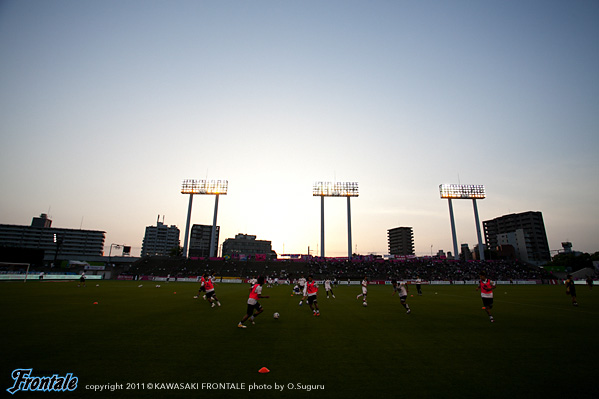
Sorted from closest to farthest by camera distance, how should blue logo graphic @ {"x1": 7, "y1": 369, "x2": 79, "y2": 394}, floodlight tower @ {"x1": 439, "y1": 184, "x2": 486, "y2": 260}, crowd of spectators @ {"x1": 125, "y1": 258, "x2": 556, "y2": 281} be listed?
1. blue logo graphic @ {"x1": 7, "y1": 369, "x2": 79, "y2": 394}
2. crowd of spectators @ {"x1": 125, "y1": 258, "x2": 556, "y2": 281}
3. floodlight tower @ {"x1": 439, "y1": 184, "x2": 486, "y2": 260}

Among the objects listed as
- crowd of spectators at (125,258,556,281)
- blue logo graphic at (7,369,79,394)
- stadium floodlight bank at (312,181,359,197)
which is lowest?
blue logo graphic at (7,369,79,394)

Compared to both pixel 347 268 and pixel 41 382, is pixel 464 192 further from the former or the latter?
pixel 41 382

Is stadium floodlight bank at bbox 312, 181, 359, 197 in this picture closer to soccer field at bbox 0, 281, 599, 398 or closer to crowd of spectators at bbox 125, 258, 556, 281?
crowd of spectators at bbox 125, 258, 556, 281

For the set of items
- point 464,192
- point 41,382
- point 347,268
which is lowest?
point 41,382

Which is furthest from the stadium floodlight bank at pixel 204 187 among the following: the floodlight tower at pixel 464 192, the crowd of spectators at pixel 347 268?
the floodlight tower at pixel 464 192

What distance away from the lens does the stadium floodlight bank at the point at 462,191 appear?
75.4 m

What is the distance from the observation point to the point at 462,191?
7662 centimetres

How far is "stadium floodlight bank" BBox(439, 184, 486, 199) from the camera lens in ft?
247

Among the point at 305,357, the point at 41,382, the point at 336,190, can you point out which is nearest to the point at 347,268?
the point at 336,190

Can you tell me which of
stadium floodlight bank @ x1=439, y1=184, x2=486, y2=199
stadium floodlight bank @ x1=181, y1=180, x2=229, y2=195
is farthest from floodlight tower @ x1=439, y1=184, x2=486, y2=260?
stadium floodlight bank @ x1=181, y1=180, x2=229, y2=195

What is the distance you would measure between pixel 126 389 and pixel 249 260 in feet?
243

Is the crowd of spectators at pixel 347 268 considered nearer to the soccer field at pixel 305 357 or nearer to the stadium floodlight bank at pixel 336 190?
the stadium floodlight bank at pixel 336 190

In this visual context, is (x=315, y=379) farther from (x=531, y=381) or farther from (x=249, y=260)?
(x=249, y=260)

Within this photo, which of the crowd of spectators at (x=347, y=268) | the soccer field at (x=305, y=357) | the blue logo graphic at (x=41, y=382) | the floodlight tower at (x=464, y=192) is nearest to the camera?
the blue logo graphic at (x=41, y=382)
